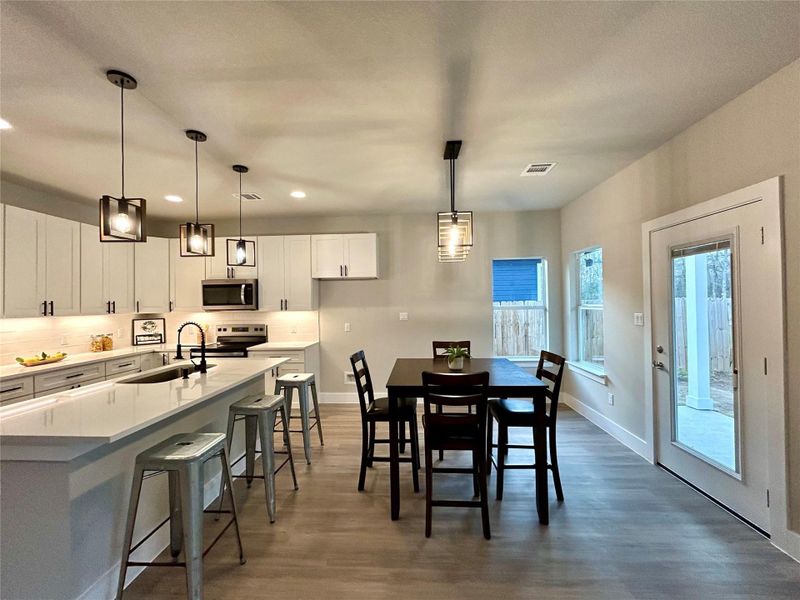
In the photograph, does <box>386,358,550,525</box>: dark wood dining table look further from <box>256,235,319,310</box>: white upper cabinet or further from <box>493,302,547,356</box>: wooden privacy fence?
<box>256,235,319,310</box>: white upper cabinet

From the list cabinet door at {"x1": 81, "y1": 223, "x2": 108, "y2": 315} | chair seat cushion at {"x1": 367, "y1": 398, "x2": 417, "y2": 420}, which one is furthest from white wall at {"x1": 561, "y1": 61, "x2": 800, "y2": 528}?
cabinet door at {"x1": 81, "y1": 223, "x2": 108, "y2": 315}

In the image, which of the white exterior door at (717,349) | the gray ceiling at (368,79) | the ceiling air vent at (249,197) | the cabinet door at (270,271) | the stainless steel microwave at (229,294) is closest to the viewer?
the gray ceiling at (368,79)

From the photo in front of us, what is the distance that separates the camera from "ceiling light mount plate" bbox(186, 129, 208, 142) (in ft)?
8.24

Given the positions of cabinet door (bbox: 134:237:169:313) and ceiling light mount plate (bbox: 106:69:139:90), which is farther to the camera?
cabinet door (bbox: 134:237:169:313)

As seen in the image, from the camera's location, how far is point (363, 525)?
2297mm

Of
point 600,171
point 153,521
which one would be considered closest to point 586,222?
point 600,171

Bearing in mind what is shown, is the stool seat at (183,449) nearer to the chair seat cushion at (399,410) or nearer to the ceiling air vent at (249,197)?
the chair seat cushion at (399,410)

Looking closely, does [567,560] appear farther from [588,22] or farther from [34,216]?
[34,216]

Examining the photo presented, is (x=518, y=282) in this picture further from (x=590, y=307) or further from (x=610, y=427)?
(x=610, y=427)

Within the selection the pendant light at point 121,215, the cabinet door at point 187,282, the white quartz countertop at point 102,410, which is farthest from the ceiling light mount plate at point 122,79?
the cabinet door at point 187,282

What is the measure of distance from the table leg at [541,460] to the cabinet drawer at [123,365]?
445 centimetres

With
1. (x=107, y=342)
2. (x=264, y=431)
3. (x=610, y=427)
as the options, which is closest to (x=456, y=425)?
(x=264, y=431)

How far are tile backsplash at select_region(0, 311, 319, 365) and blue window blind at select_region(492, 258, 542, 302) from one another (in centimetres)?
272

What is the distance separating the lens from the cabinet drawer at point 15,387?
290 centimetres
